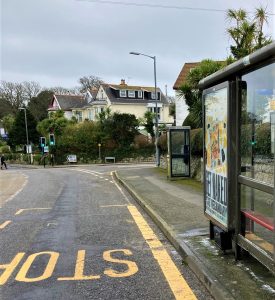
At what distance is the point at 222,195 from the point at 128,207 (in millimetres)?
5782

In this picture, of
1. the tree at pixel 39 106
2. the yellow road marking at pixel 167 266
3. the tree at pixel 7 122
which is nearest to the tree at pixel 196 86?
the yellow road marking at pixel 167 266

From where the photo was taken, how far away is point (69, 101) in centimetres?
8000

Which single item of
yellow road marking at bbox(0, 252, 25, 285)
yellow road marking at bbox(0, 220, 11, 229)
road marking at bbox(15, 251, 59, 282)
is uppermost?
road marking at bbox(15, 251, 59, 282)

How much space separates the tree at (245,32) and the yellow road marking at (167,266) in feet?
25.9

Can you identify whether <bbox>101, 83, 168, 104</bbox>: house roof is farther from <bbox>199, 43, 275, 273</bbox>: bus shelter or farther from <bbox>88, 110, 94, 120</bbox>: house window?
<bbox>199, 43, 275, 273</bbox>: bus shelter

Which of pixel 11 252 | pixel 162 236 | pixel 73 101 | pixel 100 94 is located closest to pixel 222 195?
pixel 162 236

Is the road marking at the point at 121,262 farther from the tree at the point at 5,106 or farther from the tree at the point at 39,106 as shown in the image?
the tree at the point at 5,106

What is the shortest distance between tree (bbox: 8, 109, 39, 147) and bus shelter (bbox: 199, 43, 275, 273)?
65.2 meters

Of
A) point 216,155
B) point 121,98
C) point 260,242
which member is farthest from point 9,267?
point 121,98

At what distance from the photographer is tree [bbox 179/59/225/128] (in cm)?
1470

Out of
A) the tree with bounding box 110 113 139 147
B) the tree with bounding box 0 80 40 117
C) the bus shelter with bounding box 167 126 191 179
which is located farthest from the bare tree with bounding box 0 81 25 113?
the bus shelter with bounding box 167 126 191 179

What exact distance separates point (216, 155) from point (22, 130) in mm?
65911

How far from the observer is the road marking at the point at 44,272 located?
4957 mm

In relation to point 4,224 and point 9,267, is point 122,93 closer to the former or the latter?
point 4,224
